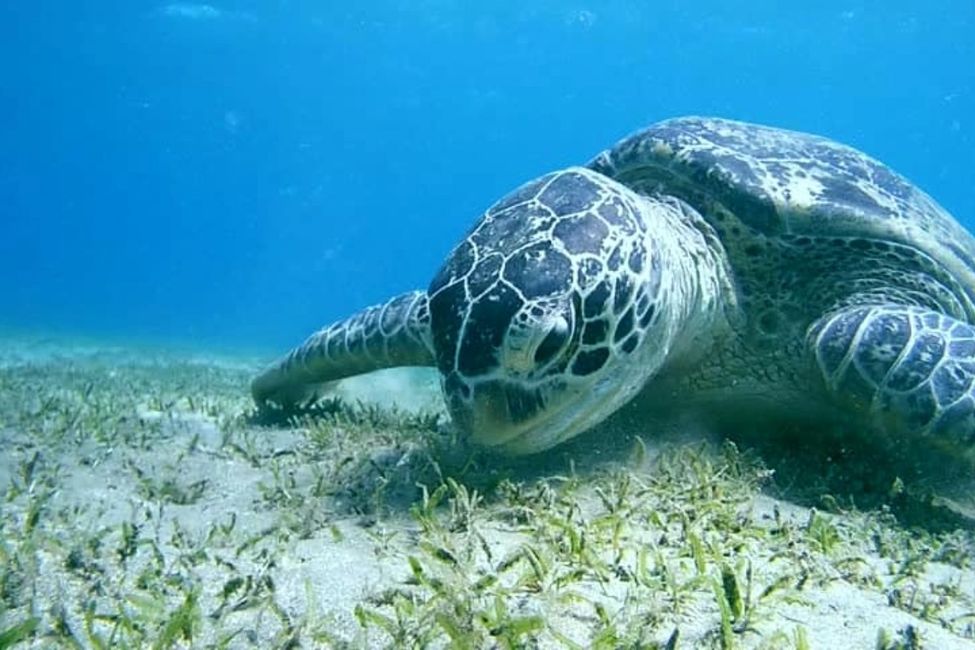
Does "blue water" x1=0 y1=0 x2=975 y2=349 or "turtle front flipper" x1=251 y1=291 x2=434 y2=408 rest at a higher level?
"blue water" x1=0 y1=0 x2=975 y2=349

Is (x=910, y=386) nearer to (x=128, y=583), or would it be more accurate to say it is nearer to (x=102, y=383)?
(x=128, y=583)

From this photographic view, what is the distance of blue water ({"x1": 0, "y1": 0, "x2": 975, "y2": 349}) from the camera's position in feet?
160

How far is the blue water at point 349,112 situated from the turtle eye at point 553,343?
→ 910 inches

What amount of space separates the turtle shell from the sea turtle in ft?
0.04

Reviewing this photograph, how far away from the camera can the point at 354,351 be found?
4.61 m

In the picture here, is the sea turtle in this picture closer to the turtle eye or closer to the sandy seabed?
the turtle eye

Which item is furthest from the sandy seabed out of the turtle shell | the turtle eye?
the turtle shell

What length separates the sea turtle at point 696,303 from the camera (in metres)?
2.82

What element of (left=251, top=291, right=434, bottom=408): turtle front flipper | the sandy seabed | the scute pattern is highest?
(left=251, top=291, right=434, bottom=408): turtle front flipper

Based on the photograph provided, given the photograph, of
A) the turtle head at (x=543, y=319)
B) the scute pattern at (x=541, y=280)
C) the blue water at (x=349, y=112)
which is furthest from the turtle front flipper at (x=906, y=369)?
the blue water at (x=349, y=112)

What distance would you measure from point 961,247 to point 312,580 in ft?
14.0

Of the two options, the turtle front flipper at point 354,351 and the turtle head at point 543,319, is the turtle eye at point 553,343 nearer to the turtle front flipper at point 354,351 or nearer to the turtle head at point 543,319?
the turtle head at point 543,319

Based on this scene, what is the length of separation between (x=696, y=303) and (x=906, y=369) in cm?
96

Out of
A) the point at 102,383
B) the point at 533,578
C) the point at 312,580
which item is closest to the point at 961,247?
the point at 533,578
